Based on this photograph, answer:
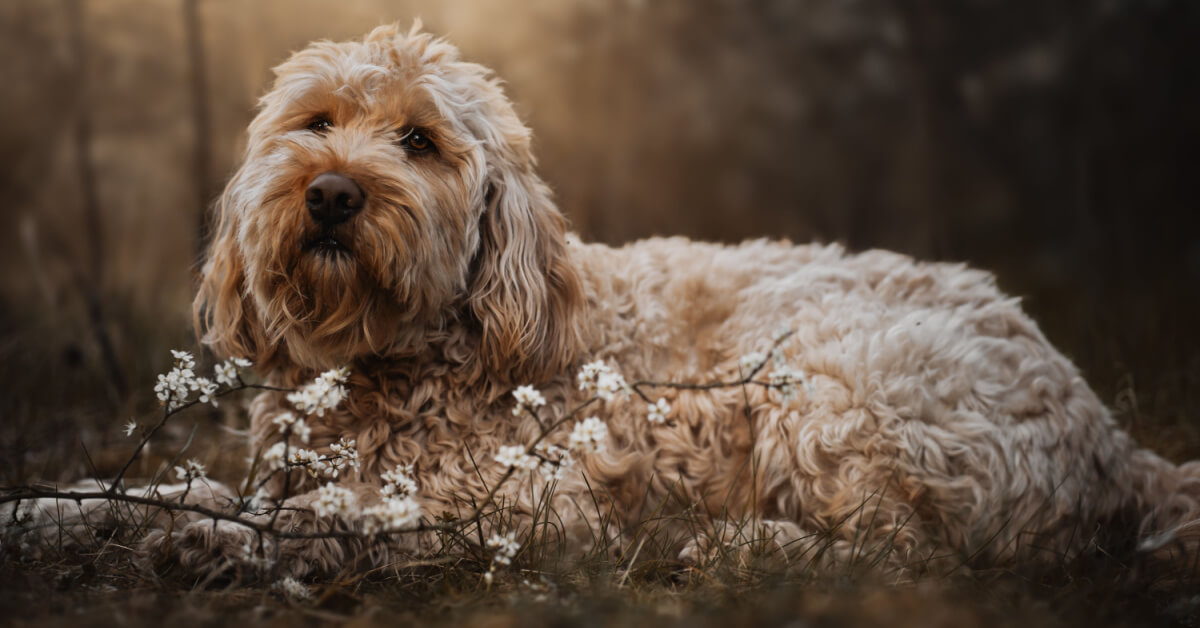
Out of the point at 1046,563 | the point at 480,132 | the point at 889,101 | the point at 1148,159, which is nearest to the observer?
the point at 1046,563

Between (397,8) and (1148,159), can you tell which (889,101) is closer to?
(1148,159)

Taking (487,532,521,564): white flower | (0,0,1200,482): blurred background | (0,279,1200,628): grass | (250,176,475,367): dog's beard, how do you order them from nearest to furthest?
(0,279,1200,628): grass, (487,532,521,564): white flower, (250,176,475,367): dog's beard, (0,0,1200,482): blurred background

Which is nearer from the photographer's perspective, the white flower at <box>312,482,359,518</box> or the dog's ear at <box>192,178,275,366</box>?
the white flower at <box>312,482,359,518</box>

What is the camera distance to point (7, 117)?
7984 millimetres

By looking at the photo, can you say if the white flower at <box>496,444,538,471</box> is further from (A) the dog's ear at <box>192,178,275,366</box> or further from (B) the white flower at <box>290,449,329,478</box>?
(A) the dog's ear at <box>192,178,275,366</box>

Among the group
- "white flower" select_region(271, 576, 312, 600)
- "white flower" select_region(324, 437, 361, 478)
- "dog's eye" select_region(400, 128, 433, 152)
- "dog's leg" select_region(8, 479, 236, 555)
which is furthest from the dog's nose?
"white flower" select_region(271, 576, 312, 600)

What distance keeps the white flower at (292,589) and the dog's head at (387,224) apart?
2.60ft

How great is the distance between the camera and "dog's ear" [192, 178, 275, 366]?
264 centimetres

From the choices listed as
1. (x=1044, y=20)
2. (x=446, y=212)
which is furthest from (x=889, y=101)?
(x=446, y=212)

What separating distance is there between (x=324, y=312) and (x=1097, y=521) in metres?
2.70

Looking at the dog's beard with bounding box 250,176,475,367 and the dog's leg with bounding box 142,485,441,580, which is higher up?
the dog's beard with bounding box 250,176,475,367

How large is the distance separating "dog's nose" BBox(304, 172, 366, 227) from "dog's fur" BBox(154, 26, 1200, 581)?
0.04 meters

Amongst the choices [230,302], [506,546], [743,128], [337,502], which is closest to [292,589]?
[337,502]

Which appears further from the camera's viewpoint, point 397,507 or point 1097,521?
point 1097,521
